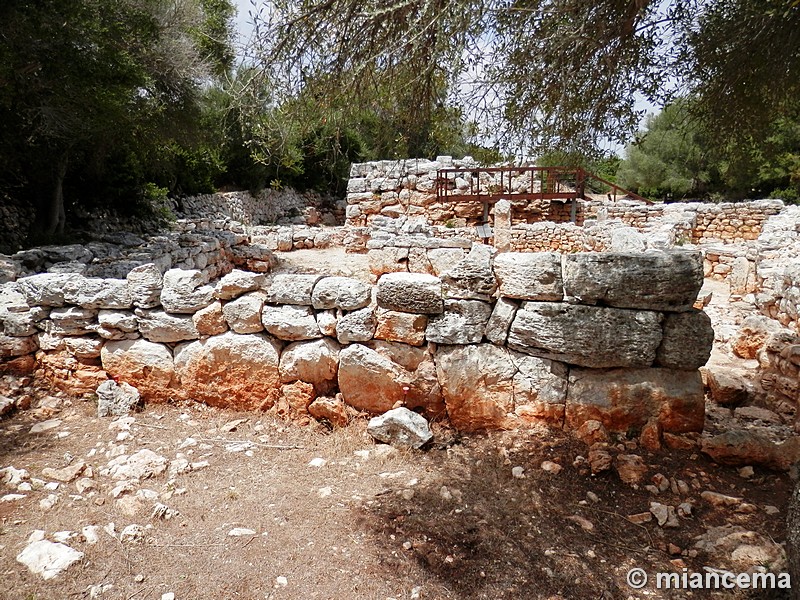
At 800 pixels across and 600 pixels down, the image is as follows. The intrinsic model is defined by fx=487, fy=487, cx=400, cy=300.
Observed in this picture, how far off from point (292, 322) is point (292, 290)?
0.95ft

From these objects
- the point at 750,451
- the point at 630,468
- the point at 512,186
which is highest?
the point at 512,186

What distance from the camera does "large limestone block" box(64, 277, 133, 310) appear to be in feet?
15.5

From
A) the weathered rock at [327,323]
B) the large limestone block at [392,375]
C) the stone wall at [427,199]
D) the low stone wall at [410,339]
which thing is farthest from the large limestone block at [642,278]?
the stone wall at [427,199]

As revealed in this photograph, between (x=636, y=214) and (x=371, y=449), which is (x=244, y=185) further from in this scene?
(x=371, y=449)

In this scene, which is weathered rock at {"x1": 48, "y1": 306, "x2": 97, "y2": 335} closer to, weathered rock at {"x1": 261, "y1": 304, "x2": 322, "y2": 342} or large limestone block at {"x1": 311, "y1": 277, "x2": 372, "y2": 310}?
weathered rock at {"x1": 261, "y1": 304, "x2": 322, "y2": 342}

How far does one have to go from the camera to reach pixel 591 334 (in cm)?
377

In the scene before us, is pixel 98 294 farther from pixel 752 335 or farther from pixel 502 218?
pixel 502 218

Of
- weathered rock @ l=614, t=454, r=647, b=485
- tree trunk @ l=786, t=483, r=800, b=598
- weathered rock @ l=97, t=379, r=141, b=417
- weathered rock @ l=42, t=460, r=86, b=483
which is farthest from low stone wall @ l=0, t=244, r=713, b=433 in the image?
tree trunk @ l=786, t=483, r=800, b=598

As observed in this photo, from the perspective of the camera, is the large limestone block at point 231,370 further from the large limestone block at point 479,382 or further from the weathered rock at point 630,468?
the weathered rock at point 630,468

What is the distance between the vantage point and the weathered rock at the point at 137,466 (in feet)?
12.0

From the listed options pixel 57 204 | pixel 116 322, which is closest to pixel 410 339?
pixel 116 322

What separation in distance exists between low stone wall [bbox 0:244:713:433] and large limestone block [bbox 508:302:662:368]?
0.01 m

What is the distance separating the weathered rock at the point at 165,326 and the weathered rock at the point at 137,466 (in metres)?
1.15

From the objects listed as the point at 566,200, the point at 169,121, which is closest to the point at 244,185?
the point at 169,121
